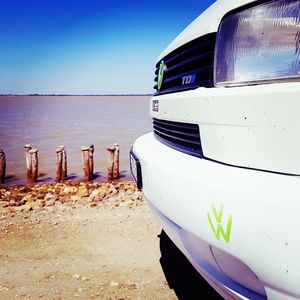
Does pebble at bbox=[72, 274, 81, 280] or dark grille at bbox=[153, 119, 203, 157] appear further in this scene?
pebble at bbox=[72, 274, 81, 280]

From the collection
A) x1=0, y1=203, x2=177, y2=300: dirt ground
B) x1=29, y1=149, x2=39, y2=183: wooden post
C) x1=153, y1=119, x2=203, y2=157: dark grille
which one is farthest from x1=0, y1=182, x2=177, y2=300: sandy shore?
x1=29, y1=149, x2=39, y2=183: wooden post

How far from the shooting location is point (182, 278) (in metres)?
2.84

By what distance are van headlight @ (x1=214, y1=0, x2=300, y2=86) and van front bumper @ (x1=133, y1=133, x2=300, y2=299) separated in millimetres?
366

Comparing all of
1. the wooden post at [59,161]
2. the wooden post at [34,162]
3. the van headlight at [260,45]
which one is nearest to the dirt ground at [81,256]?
the van headlight at [260,45]

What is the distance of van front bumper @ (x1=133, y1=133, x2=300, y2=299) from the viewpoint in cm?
102

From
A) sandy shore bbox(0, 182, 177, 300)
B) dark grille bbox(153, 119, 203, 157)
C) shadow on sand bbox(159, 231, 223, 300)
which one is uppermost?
dark grille bbox(153, 119, 203, 157)

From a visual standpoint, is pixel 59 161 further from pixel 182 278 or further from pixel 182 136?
pixel 182 136

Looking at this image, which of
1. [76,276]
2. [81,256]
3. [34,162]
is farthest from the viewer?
[34,162]

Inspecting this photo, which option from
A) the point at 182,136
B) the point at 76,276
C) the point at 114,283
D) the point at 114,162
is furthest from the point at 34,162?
the point at 182,136

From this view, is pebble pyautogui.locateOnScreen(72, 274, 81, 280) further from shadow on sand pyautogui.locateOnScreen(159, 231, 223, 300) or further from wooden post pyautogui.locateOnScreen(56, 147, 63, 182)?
wooden post pyautogui.locateOnScreen(56, 147, 63, 182)

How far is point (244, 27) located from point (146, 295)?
2095 millimetres

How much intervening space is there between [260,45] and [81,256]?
278cm

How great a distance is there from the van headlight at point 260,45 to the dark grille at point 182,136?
31 centimetres

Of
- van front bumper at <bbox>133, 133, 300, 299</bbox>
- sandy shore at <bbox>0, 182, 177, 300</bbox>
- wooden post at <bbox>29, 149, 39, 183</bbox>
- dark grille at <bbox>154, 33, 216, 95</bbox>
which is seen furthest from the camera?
wooden post at <bbox>29, 149, 39, 183</bbox>
